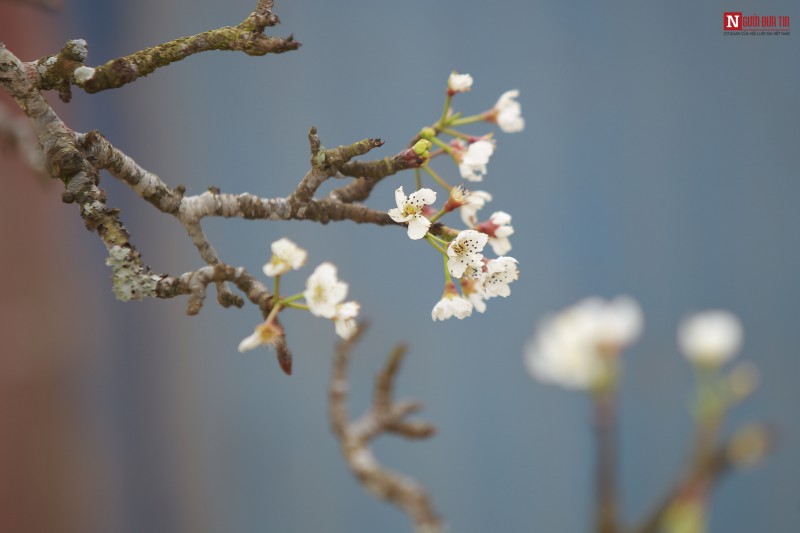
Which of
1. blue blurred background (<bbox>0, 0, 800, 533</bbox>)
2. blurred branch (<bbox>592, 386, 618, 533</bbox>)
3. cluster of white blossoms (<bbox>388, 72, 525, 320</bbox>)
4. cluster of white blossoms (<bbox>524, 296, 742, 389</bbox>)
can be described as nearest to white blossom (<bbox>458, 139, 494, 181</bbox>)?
cluster of white blossoms (<bbox>388, 72, 525, 320</bbox>)

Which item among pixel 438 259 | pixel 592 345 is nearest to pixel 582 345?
pixel 592 345

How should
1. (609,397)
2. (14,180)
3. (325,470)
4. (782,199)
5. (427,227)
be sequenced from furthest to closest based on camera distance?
(325,470)
(14,180)
(782,199)
(609,397)
(427,227)

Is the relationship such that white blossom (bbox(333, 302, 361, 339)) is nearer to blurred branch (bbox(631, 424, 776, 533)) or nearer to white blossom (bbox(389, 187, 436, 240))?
→ white blossom (bbox(389, 187, 436, 240))

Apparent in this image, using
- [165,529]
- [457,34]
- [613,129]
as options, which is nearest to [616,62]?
[613,129]

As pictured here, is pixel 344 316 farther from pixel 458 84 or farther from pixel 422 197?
pixel 458 84

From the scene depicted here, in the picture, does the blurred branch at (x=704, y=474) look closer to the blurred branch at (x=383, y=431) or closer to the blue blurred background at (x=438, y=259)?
the blurred branch at (x=383, y=431)

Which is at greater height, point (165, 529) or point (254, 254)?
point (254, 254)

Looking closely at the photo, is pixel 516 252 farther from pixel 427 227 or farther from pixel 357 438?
pixel 427 227
